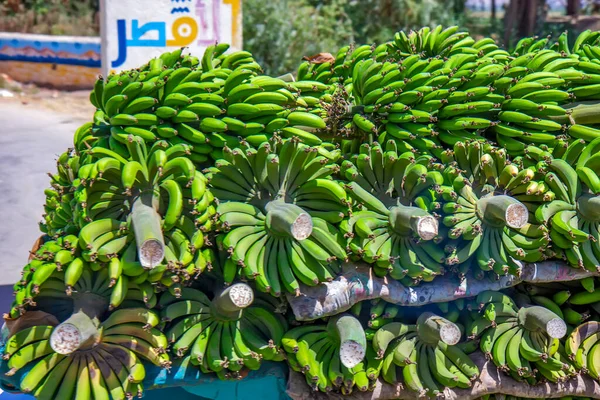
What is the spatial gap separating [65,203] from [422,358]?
1555 millimetres

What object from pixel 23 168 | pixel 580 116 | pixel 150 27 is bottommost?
pixel 23 168

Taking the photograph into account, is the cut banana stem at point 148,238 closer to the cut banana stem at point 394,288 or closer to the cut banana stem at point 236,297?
the cut banana stem at point 236,297

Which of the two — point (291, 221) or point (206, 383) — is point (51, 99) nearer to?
point (206, 383)

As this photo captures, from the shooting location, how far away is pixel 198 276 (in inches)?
94.5

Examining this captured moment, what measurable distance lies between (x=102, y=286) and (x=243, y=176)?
637 millimetres

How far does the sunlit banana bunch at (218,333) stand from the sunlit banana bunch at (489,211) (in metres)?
0.74

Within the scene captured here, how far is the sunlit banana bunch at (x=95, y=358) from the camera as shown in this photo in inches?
83.7

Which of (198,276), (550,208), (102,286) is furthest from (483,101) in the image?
(102,286)

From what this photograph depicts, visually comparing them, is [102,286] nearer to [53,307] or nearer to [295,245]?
[53,307]

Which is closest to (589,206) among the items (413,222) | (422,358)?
(413,222)

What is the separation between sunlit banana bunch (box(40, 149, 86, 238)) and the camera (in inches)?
91.1

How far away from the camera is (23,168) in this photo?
8.22 meters

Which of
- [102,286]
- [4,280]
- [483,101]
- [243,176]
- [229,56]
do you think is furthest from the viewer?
[4,280]

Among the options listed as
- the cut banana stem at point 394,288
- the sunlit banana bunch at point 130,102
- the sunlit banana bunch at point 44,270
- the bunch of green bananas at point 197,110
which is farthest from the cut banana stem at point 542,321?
the sunlit banana bunch at point 44,270
